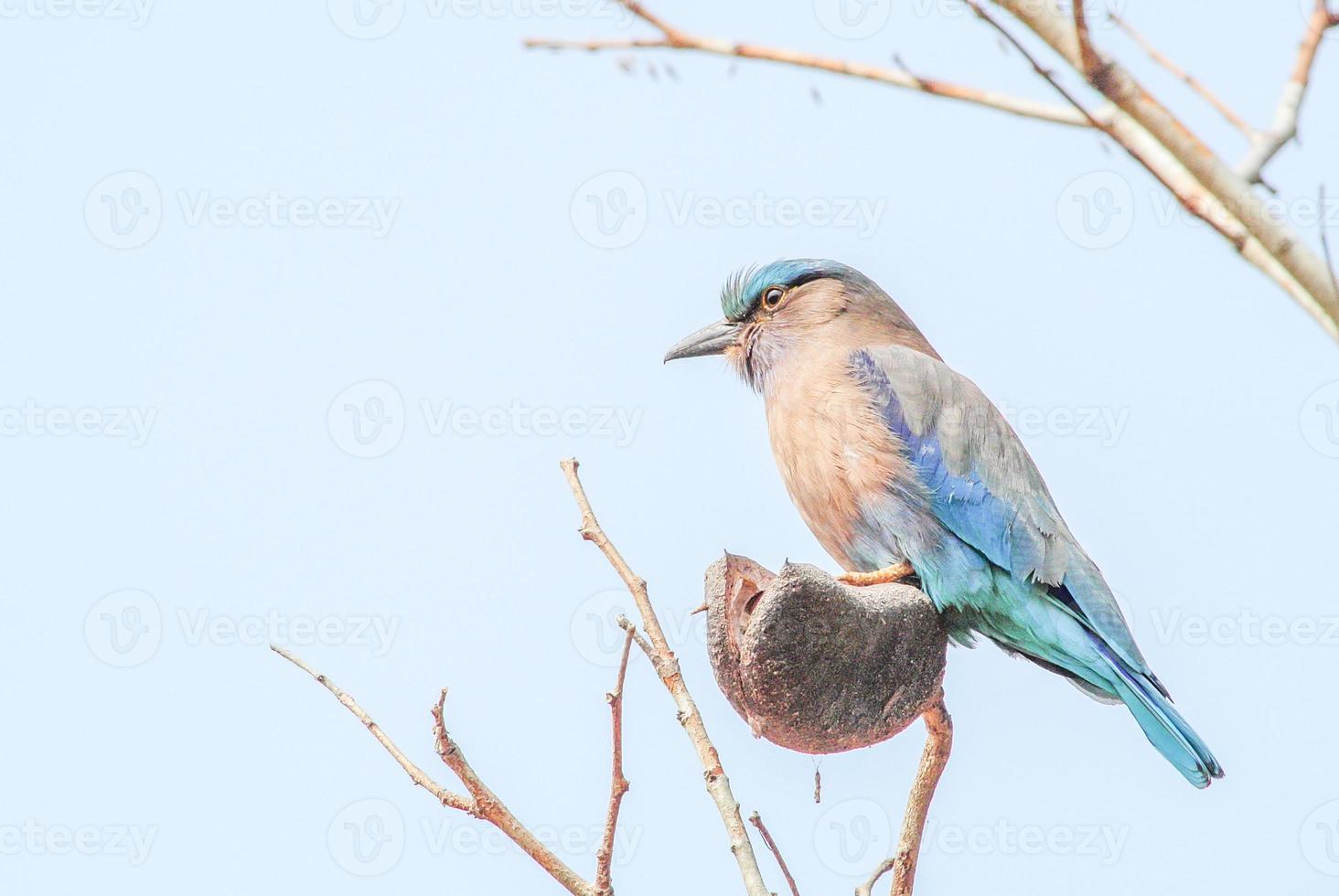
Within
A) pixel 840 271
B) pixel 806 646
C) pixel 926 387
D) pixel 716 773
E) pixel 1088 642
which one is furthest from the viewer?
pixel 840 271

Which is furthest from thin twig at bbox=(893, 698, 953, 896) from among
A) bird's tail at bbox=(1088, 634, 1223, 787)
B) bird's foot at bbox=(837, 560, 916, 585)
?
bird's tail at bbox=(1088, 634, 1223, 787)

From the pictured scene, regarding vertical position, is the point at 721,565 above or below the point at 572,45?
below

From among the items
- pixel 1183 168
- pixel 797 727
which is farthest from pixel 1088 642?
pixel 1183 168

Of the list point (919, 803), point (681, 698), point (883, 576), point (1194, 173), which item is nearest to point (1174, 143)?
point (1194, 173)

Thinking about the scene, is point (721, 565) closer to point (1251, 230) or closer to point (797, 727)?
point (797, 727)

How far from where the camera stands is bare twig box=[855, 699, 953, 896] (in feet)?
12.1

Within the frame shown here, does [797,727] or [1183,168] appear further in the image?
[797,727]

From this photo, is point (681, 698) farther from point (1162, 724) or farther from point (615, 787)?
point (1162, 724)

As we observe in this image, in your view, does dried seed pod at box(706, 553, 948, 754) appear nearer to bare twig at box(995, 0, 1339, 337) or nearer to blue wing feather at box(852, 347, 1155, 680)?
blue wing feather at box(852, 347, 1155, 680)

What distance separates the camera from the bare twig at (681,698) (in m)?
3.15

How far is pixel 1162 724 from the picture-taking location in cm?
452

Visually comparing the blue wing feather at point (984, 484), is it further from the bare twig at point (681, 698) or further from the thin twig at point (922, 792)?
the bare twig at point (681, 698)

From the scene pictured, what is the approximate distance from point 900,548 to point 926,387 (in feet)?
1.99

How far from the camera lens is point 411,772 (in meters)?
3.42
